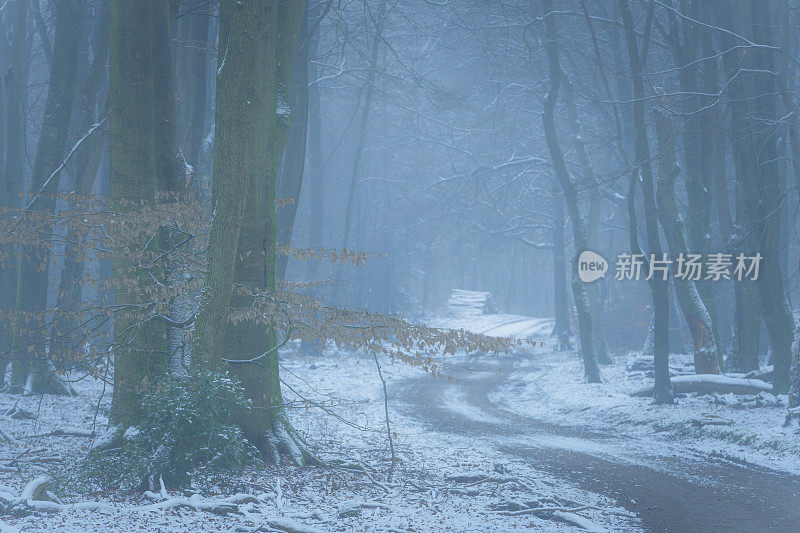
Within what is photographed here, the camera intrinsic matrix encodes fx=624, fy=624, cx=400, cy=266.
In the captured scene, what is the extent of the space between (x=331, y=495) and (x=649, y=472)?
4826 millimetres

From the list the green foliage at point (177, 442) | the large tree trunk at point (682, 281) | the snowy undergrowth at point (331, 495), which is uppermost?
the large tree trunk at point (682, 281)

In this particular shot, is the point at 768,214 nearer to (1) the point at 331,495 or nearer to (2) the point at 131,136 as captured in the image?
(1) the point at 331,495

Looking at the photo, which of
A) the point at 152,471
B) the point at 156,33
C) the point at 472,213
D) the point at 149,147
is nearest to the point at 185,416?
the point at 152,471

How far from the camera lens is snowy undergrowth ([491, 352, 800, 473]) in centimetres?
1038

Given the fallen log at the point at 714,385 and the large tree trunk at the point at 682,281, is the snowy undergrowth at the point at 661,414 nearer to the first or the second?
the fallen log at the point at 714,385

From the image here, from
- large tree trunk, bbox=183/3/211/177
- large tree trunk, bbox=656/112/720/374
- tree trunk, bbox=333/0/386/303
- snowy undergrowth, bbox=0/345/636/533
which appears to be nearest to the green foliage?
snowy undergrowth, bbox=0/345/636/533

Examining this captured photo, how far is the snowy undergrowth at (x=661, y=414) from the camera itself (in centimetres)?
1038

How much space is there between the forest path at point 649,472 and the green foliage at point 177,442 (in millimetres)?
3363

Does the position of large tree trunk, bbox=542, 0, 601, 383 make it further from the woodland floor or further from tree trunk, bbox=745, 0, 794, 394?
Answer: tree trunk, bbox=745, 0, 794, 394

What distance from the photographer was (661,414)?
1338 centimetres

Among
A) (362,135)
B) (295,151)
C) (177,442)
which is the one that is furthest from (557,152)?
(177,442)

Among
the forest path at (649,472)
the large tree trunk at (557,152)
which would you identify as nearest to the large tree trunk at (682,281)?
the large tree trunk at (557,152)

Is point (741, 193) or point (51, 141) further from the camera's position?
point (741, 193)

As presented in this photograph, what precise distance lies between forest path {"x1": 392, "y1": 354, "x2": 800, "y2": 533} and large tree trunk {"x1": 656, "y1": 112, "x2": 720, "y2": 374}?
4.06 metres
